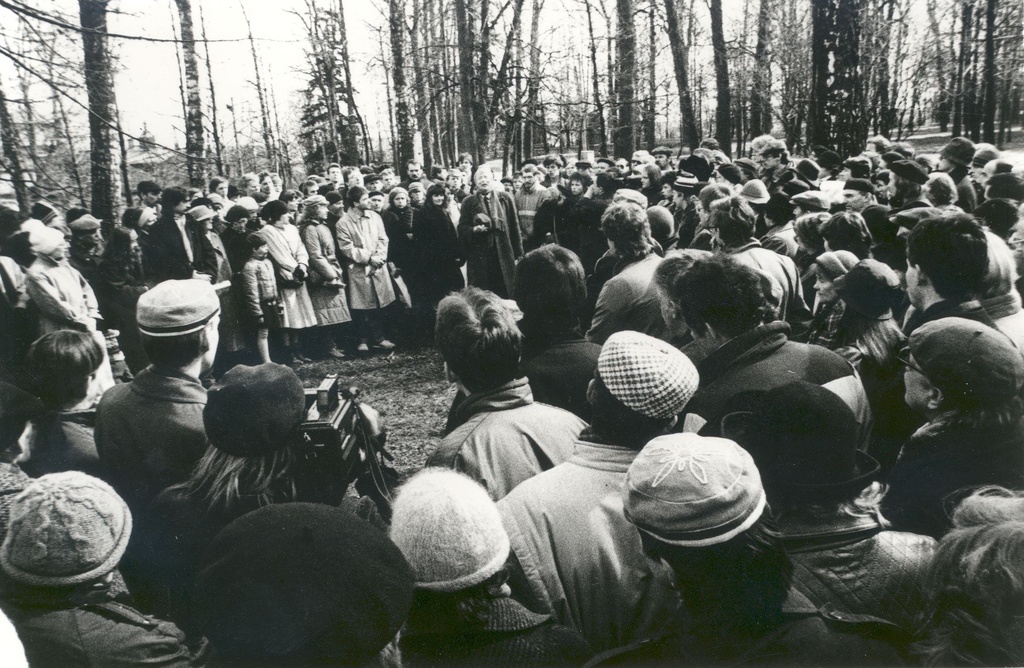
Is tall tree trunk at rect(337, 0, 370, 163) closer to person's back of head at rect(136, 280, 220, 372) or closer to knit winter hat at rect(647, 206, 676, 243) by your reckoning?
person's back of head at rect(136, 280, 220, 372)

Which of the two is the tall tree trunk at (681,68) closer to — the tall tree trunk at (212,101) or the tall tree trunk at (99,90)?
the tall tree trunk at (212,101)

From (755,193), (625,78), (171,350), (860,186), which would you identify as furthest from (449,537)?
(625,78)

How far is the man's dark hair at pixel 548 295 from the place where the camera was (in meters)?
2.56

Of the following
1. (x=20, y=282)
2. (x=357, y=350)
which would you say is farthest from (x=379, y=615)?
(x=357, y=350)

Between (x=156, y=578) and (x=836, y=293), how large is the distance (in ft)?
8.09

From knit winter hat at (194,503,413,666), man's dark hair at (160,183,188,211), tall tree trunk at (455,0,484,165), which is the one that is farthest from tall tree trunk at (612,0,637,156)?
knit winter hat at (194,503,413,666)

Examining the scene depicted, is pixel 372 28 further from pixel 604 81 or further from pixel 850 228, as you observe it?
pixel 604 81

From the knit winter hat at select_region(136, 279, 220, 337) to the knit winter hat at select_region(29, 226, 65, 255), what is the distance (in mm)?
637

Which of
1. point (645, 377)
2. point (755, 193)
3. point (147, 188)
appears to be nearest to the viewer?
point (645, 377)

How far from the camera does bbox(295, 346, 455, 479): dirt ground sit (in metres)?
3.50

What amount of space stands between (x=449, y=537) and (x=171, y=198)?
7.26 ft

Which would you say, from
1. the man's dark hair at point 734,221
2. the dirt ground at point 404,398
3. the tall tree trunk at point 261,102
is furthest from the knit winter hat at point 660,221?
the tall tree trunk at point 261,102

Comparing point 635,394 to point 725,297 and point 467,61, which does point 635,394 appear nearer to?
point 725,297

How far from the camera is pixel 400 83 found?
743 centimetres
